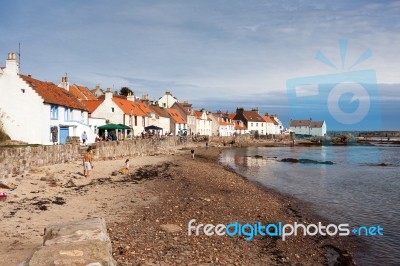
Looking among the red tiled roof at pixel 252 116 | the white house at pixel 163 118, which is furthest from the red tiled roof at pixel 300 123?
the white house at pixel 163 118

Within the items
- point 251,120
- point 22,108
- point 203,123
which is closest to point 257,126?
point 251,120

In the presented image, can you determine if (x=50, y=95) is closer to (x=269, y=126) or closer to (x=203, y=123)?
(x=203, y=123)

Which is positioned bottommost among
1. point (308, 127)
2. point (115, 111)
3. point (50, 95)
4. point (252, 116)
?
point (308, 127)

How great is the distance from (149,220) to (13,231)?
5082 millimetres

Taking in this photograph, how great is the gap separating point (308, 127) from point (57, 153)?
159 metres

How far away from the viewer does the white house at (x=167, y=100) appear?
9988cm

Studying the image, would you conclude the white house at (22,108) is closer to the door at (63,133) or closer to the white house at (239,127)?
the door at (63,133)

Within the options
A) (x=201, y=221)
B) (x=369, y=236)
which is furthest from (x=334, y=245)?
(x=201, y=221)

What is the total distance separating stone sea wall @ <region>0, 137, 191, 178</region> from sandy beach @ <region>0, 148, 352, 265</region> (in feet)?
2.70

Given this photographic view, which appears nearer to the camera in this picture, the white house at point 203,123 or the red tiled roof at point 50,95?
the red tiled roof at point 50,95

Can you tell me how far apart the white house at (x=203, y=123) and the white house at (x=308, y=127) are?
75.9 metres

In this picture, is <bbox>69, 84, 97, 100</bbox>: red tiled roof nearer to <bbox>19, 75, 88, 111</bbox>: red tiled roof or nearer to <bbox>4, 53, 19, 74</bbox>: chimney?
<bbox>19, 75, 88, 111</bbox>: red tiled roof

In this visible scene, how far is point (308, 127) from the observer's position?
17288cm

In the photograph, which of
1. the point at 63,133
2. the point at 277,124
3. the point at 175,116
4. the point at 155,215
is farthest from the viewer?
Result: the point at 277,124
